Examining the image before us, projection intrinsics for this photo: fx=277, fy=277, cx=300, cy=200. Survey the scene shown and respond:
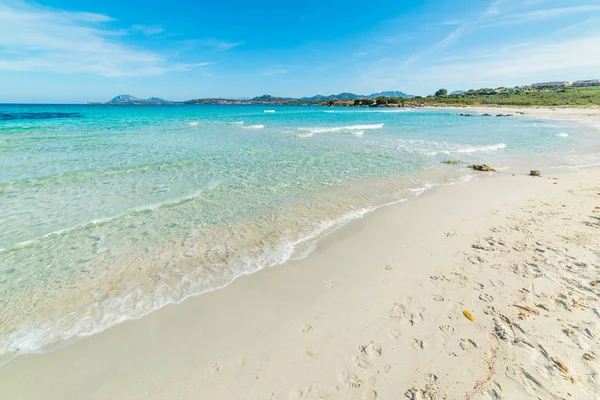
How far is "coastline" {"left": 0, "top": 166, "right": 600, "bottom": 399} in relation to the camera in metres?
3.27

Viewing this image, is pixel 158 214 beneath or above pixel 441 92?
beneath

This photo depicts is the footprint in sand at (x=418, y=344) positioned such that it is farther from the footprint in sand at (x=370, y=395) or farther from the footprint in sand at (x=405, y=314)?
the footprint in sand at (x=370, y=395)

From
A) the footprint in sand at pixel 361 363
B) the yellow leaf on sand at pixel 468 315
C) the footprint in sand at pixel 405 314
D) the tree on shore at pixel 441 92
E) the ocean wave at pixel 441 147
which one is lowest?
the footprint in sand at pixel 361 363

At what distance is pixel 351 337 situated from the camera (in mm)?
3916

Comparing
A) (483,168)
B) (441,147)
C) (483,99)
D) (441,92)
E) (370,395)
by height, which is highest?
(441,92)

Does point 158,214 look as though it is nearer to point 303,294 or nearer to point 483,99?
point 303,294

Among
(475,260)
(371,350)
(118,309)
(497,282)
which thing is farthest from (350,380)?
(475,260)

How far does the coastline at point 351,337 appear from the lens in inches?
129

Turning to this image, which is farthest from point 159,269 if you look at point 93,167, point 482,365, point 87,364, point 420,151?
point 420,151

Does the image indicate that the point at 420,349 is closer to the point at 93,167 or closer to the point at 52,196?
the point at 52,196

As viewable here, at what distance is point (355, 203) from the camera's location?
29.4ft

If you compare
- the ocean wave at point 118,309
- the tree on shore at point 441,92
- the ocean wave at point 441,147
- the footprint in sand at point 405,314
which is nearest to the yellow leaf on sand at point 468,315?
the footprint in sand at point 405,314

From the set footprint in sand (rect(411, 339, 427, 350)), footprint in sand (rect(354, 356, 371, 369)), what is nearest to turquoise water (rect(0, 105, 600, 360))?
footprint in sand (rect(354, 356, 371, 369))

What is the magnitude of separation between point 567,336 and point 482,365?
4.85 feet
